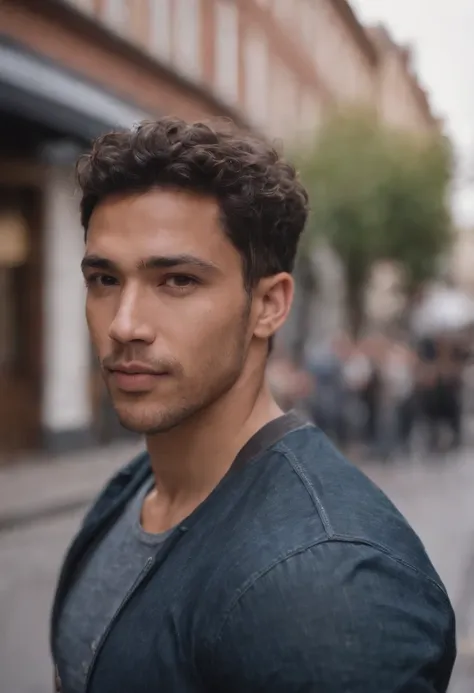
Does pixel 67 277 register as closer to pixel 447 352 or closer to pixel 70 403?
pixel 70 403

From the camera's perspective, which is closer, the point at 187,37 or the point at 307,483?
the point at 307,483

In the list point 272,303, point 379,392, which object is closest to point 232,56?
point 379,392

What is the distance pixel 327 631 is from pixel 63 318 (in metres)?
12.1

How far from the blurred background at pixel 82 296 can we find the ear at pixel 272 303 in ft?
11.2

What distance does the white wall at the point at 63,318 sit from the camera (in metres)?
12.7

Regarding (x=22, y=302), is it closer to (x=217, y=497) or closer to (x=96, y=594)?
(x=96, y=594)

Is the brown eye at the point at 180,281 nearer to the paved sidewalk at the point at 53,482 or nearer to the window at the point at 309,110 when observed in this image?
the paved sidewalk at the point at 53,482

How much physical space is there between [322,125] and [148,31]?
28.9 feet

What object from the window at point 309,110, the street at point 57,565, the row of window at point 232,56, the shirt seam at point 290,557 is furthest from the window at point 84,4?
the window at point 309,110

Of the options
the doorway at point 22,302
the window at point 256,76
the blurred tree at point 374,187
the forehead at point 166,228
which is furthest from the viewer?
the blurred tree at point 374,187

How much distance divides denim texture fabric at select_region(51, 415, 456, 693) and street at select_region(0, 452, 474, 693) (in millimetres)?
3590

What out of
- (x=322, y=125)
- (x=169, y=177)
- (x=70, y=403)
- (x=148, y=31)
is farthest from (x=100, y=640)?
(x=322, y=125)

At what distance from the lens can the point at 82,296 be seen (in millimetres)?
13406

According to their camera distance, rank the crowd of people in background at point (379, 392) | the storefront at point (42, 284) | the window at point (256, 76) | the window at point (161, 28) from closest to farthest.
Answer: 1. the storefront at point (42, 284)
2. the crowd of people in background at point (379, 392)
3. the window at point (161, 28)
4. the window at point (256, 76)
